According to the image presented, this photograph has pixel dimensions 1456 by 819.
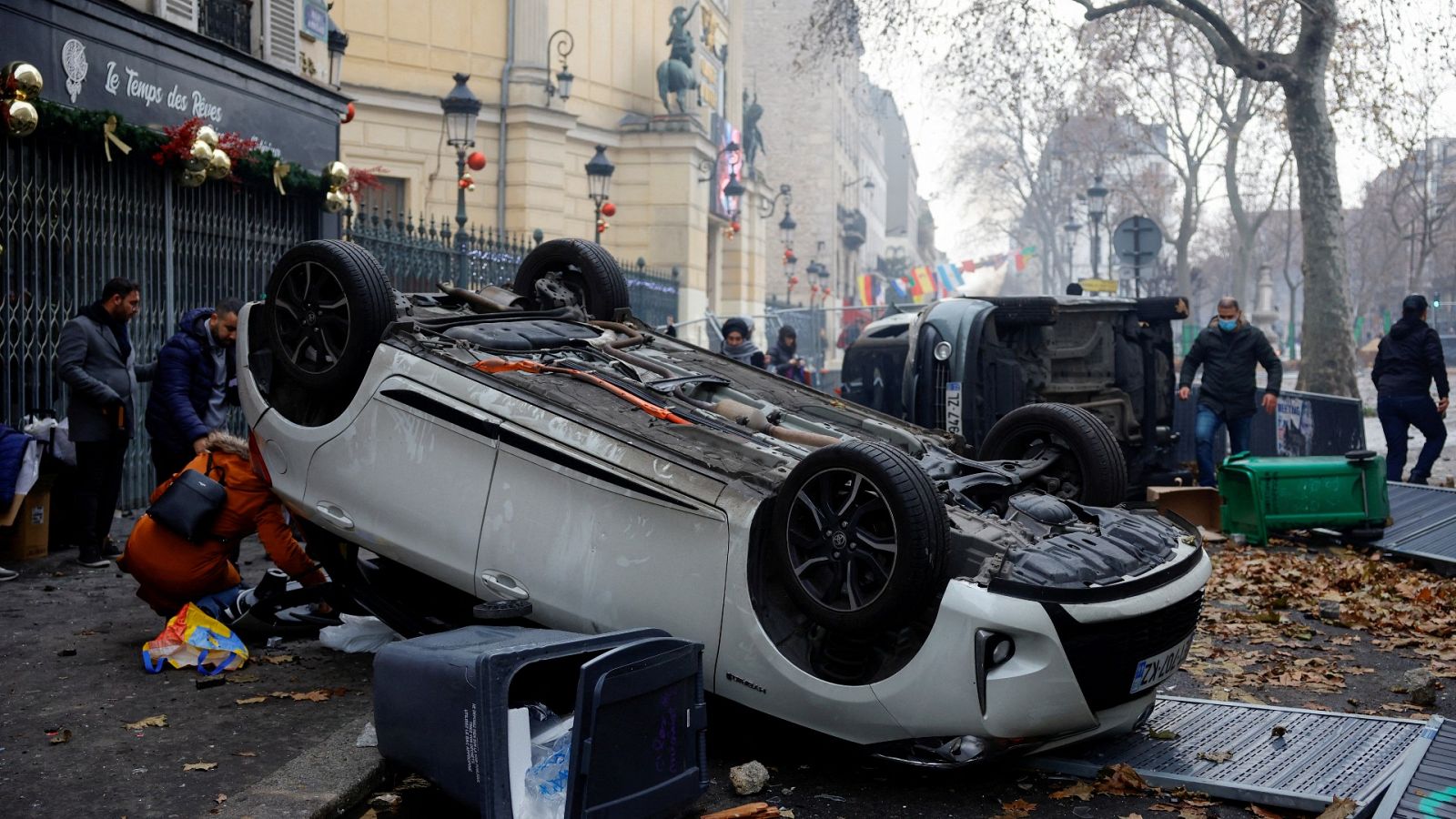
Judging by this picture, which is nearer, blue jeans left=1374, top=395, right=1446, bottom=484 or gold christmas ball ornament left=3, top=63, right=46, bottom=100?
gold christmas ball ornament left=3, top=63, right=46, bottom=100

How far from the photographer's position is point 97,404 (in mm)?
8242

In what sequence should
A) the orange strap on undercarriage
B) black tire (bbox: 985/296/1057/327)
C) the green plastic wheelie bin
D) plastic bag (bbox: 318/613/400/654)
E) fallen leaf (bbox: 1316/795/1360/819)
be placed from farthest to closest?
1. black tire (bbox: 985/296/1057/327)
2. the green plastic wheelie bin
3. plastic bag (bbox: 318/613/400/654)
4. the orange strap on undercarriage
5. fallen leaf (bbox: 1316/795/1360/819)

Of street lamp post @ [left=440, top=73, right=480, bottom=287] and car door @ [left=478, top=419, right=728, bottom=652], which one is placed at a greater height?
street lamp post @ [left=440, top=73, right=480, bottom=287]

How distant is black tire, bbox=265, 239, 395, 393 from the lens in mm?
5613

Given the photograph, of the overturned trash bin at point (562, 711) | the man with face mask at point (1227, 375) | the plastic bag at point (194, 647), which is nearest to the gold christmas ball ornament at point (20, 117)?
the plastic bag at point (194, 647)

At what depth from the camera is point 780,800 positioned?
178 inches

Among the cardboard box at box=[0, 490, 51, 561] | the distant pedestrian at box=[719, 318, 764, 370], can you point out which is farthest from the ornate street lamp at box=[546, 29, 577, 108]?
the cardboard box at box=[0, 490, 51, 561]

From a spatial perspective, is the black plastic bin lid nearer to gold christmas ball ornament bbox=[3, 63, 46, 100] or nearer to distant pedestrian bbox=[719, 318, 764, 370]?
gold christmas ball ornament bbox=[3, 63, 46, 100]

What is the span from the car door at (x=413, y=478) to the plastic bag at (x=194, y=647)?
0.79 meters

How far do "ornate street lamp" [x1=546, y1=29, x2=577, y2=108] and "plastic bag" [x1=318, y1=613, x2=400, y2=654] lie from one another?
68.3 feet

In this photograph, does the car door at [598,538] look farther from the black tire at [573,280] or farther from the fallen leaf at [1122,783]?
the black tire at [573,280]

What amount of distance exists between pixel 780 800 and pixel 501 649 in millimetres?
1256

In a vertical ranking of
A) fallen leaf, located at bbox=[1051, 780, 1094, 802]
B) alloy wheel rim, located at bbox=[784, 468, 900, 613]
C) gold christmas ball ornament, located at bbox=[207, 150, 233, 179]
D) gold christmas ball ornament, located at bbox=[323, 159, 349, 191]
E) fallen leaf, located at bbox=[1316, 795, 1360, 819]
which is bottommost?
fallen leaf, located at bbox=[1051, 780, 1094, 802]

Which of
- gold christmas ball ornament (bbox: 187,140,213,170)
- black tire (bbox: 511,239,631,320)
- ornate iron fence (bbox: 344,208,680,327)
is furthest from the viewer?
ornate iron fence (bbox: 344,208,680,327)
